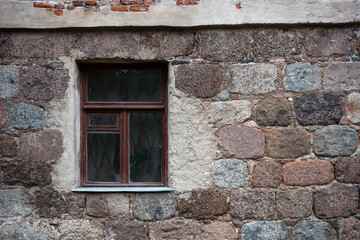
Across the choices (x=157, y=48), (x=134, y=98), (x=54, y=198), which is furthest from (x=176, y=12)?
(x=54, y=198)

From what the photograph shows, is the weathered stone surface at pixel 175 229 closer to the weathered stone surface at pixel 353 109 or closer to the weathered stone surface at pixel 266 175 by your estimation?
the weathered stone surface at pixel 266 175

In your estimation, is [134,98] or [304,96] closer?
[304,96]

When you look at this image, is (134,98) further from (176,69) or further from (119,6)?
(119,6)

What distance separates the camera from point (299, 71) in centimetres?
269

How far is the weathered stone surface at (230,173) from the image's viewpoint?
267 centimetres

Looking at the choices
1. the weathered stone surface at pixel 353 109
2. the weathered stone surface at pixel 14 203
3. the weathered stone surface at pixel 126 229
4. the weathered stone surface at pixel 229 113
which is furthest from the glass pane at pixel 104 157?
the weathered stone surface at pixel 353 109

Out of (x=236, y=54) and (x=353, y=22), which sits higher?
(x=353, y=22)

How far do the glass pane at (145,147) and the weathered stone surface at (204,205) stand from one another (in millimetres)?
351

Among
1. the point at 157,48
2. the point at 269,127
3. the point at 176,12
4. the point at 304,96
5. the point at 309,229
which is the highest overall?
the point at 176,12

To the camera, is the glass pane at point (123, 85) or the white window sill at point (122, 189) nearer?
the white window sill at point (122, 189)

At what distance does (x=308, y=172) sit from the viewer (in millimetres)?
2658

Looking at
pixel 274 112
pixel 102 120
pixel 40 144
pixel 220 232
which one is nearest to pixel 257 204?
pixel 220 232

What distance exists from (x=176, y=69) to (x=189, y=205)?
1.08 meters

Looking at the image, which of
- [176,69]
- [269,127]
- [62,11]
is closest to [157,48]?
[176,69]
